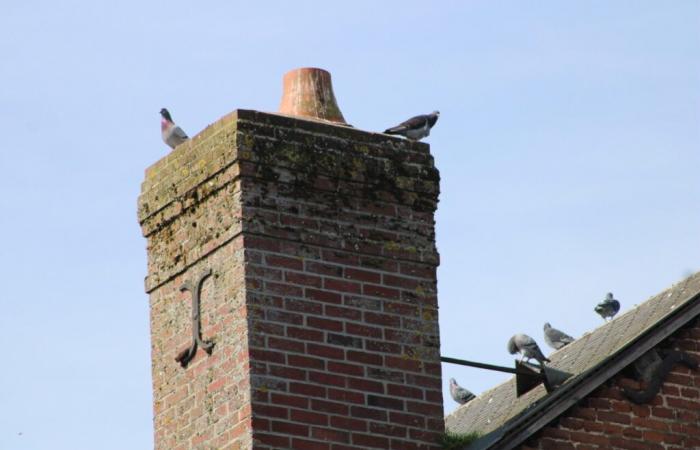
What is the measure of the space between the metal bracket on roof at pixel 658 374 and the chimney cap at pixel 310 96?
2376mm

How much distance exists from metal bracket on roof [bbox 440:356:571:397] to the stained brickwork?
0.37 m

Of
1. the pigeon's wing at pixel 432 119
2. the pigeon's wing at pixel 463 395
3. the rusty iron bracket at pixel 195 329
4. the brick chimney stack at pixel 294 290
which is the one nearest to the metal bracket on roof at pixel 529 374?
the brick chimney stack at pixel 294 290

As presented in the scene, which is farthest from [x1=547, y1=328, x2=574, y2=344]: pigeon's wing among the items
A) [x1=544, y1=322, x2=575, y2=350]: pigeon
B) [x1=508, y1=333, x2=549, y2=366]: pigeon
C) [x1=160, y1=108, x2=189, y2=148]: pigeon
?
[x1=160, y1=108, x2=189, y2=148]: pigeon

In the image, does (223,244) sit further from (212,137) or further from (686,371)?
(686,371)

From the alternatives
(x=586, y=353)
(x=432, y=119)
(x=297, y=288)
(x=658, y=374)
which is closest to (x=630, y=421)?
(x=658, y=374)

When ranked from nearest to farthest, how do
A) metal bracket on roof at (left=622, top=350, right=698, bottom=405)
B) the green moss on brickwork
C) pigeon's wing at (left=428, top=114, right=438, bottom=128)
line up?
1. the green moss on brickwork
2. metal bracket on roof at (left=622, top=350, right=698, bottom=405)
3. pigeon's wing at (left=428, top=114, right=438, bottom=128)

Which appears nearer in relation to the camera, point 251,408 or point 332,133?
point 251,408

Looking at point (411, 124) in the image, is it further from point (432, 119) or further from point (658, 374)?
point (658, 374)

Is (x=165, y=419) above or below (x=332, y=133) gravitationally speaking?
below

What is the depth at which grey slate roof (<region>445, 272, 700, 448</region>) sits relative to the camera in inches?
453

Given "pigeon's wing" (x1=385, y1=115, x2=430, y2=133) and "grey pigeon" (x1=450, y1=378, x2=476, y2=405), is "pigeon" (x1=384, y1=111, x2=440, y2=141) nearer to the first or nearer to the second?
"pigeon's wing" (x1=385, y1=115, x2=430, y2=133)

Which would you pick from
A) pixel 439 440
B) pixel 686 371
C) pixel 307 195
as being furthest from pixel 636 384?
pixel 307 195

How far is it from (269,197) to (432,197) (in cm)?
109

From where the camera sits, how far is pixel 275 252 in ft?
35.4
